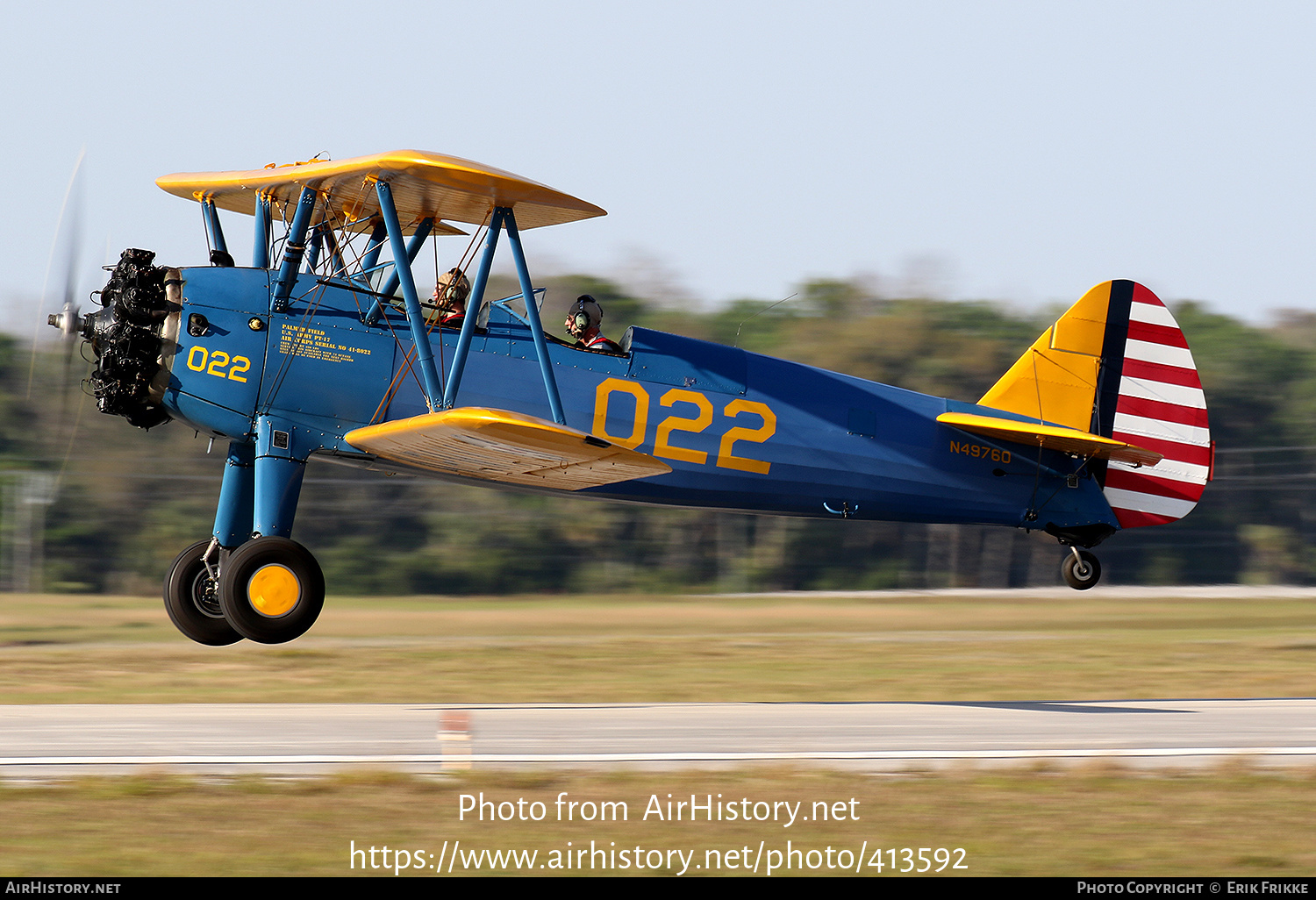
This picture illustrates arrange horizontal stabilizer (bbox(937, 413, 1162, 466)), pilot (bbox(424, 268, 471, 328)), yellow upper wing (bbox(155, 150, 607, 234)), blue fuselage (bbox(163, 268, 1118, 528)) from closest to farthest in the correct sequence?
1. yellow upper wing (bbox(155, 150, 607, 234))
2. blue fuselage (bbox(163, 268, 1118, 528))
3. pilot (bbox(424, 268, 471, 328))
4. horizontal stabilizer (bbox(937, 413, 1162, 466))

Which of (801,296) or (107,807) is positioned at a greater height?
(801,296)

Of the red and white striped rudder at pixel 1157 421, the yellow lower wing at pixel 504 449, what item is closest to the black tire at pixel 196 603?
the yellow lower wing at pixel 504 449

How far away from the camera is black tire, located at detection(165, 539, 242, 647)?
993cm

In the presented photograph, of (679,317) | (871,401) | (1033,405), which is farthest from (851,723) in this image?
(679,317)

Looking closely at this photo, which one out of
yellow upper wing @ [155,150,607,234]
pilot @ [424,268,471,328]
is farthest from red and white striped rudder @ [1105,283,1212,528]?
pilot @ [424,268,471,328]

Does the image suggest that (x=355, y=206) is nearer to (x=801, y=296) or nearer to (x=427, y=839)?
(x=427, y=839)

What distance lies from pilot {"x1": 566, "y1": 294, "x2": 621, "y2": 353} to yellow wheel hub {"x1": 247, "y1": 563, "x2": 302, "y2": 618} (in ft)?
8.84

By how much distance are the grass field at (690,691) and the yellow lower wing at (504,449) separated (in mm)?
1986

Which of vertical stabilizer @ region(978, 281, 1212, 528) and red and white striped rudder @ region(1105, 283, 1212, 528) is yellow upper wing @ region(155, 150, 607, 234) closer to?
vertical stabilizer @ region(978, 281, 1212, 528)

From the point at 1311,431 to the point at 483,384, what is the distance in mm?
23566

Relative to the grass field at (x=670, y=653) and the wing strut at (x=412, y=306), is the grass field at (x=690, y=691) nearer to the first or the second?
the grass field at (x=670, y=653)

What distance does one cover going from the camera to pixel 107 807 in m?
7.00

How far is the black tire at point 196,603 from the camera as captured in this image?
9930mm

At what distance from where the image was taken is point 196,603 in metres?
9.97
